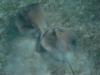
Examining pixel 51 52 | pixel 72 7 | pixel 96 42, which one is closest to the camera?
pixel 51 52

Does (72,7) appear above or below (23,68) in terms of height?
above

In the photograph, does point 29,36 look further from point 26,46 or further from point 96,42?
point 96,42

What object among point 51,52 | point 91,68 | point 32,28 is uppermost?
point 32,28

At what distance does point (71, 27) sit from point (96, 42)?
244mm

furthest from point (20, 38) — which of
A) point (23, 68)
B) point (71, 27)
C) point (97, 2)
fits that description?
point (97, 2)

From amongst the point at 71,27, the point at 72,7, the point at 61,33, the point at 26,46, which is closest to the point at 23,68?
the point at 26,46

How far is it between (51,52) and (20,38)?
0.98ft

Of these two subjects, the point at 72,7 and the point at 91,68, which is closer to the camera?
the point at 91,68

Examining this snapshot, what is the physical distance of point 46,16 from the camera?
2.78m

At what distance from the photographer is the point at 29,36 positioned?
2.57m

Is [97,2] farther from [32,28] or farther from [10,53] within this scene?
[10,53]

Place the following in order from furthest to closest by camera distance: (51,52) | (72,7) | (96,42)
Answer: (72,7), (96,42), (51,52)

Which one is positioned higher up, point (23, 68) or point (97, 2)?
point (97, 2)

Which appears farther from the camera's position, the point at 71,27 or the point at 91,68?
the point at 71,27
